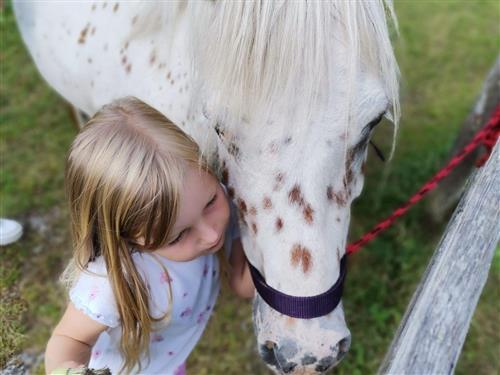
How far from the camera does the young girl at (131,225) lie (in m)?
1.09

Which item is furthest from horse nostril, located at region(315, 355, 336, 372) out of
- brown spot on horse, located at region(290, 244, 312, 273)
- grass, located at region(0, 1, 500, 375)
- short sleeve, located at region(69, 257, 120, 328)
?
grass, located at region(0, 1, 500, 375)

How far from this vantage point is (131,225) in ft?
3.71

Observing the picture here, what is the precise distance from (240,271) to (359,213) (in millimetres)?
1310

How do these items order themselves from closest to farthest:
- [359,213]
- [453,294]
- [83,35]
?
[453,294] < [83,35] < [359,213]

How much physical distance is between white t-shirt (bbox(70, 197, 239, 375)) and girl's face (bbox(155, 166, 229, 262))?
0.29 ft

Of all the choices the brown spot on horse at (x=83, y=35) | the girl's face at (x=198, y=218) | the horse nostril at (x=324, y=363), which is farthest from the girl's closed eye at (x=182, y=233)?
the brown spot on horse at (x=83, y=35)

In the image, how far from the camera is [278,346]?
1131mm

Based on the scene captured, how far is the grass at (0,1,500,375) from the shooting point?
2.15m

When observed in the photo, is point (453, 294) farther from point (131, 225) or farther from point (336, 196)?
point (131, 225)

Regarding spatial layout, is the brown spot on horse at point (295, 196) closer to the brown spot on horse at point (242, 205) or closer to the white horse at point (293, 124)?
the white horse at point (293, 124)

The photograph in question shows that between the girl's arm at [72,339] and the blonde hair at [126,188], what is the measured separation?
7 centimetres

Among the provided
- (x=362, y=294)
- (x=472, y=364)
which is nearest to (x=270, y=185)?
(x=362, y=294)

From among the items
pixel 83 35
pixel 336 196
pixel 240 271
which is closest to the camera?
pixel 336 196

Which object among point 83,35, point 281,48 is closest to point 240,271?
point 281,48
